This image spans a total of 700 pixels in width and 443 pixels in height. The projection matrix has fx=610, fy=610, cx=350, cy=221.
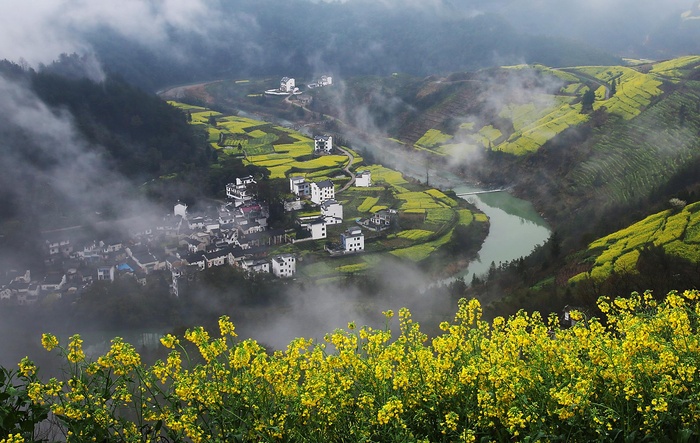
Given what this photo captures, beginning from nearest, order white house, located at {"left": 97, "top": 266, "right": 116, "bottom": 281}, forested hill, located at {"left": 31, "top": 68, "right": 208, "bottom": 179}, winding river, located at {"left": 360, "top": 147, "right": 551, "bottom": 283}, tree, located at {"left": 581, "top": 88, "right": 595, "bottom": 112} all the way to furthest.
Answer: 1. white house, located at {"left": 97, "top": 266, "right": 116, "bottom": 281}
2. winding river, located at {"left": 360, "top": 147, "right": 551, "bottom": 283}
3. forested hill, located at {"left": 31, "top": 68, "right": 208, "bottom": 179}
4. tree, located at {"left": 581, "top": 88, "right": 595, "bottom": 112}

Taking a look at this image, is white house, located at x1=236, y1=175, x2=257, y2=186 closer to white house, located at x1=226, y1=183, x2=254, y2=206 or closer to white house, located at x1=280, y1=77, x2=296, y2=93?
white house, located at x1=226, y1=183, x2=254, y2=206

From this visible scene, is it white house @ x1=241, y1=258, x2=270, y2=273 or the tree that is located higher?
the tree

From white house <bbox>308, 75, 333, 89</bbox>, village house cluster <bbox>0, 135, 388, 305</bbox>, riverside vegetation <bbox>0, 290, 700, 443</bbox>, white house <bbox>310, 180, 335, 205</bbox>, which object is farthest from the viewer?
white house <bbox>308, 75, 333, 89</bbox>

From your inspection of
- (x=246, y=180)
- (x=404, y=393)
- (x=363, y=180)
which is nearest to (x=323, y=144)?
(x=363, y=180)

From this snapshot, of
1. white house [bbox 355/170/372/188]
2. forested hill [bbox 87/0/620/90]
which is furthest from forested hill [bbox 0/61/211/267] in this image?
forested hill [bbox 87/0/620/90]

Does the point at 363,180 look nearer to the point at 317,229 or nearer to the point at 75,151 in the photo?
the point at 317,229

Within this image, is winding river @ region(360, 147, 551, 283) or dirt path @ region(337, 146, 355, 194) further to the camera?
dirt path @ region(337, 146, 355, 194)

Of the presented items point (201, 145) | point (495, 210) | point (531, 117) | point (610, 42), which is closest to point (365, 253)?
point (495, 210)
